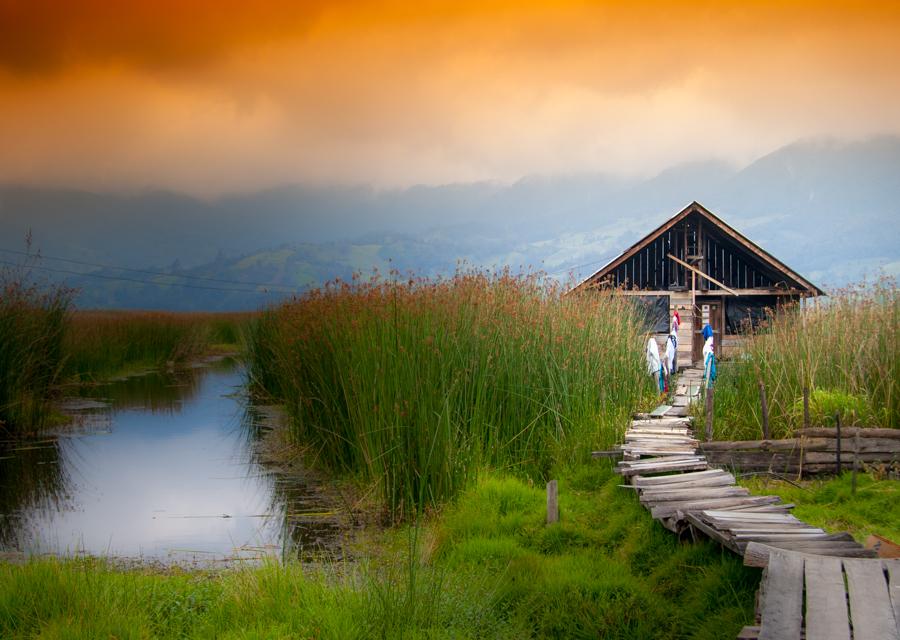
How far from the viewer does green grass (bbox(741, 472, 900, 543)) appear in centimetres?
744

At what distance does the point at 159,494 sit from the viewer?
10727 millimetres

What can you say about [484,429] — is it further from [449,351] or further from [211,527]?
[211,527]

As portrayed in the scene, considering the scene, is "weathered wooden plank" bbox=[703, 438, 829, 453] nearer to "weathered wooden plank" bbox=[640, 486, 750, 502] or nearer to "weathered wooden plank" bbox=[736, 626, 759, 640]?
"weathered wooden plank" bbox=[640, 486, 750, 502]

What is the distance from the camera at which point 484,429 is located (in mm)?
9078

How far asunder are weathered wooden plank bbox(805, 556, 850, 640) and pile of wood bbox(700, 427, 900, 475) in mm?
4083

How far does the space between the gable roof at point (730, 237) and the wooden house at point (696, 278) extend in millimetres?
35

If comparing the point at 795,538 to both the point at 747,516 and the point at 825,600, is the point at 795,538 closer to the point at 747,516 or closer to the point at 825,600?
the point at 747,516

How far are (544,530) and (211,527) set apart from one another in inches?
144

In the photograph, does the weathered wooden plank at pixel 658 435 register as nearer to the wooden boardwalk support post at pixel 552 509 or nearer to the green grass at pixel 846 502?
the green grass at pixel 846 502

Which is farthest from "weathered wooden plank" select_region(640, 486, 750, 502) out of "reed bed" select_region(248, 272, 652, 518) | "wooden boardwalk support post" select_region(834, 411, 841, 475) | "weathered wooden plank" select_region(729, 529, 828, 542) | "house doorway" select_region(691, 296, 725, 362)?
"house doorway" select_region(691, 296, 725, 362)

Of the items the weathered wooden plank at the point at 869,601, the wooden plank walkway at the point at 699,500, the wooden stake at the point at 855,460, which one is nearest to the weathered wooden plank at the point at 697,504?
the wooden plank walkway at the point at 699,500

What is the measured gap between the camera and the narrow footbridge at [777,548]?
13.8 ft

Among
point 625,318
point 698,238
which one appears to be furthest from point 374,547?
point 698,238

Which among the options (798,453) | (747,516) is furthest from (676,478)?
(798,453)
